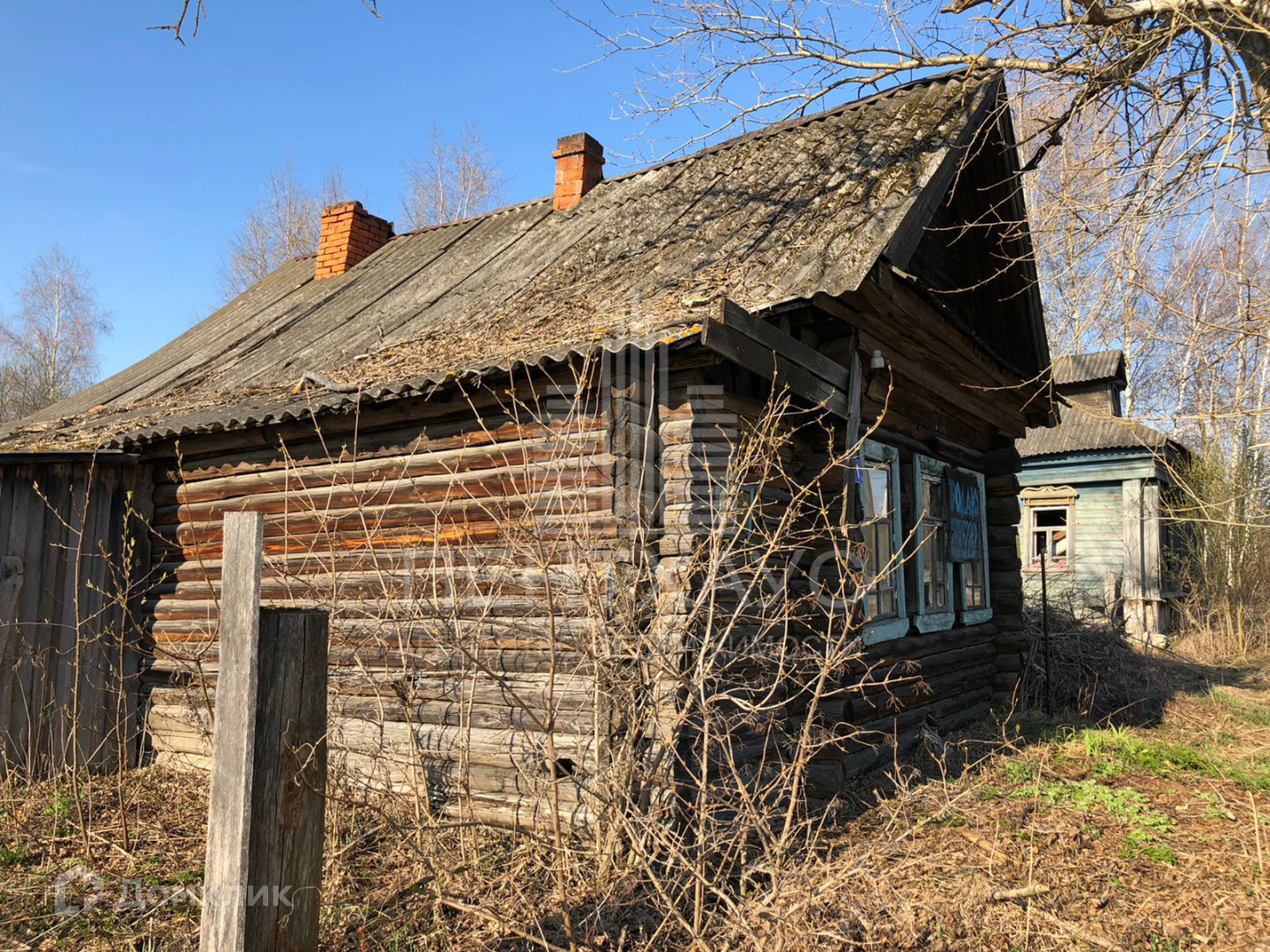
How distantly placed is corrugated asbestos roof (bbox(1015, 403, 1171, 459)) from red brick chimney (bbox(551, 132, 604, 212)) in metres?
10.4

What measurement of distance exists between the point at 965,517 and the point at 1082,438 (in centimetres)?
1007

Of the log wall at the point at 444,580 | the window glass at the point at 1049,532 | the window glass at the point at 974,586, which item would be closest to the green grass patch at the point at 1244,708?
the window glass at the point at 974,586

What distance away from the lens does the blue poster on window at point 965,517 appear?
29.5 feet

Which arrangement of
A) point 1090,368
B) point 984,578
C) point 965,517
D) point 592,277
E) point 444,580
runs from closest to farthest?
1. point 444,580
2. point 592,277
3. point 965,517
4. point 984,578
5. point 1090,368

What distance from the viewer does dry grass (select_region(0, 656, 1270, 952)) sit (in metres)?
3.90

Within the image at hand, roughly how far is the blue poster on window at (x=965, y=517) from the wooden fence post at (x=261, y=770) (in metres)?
7.52

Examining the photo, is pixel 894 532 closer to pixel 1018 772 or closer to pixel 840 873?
pixel 1018 772

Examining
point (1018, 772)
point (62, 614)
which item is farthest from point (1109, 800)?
point (62, 614)

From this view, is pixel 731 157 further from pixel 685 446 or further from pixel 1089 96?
pixel 685 446

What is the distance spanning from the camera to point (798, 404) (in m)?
6.29

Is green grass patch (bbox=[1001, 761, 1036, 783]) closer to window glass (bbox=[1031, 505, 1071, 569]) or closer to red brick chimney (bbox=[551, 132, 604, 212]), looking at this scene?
red brick chimney (bbox=[551, 132, 604, 212])

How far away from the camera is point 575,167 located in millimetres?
10430

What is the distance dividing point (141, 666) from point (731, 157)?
7.31 metres

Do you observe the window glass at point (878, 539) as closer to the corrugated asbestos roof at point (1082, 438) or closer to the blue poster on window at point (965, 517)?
the blue poster on window at point (965, 517)
